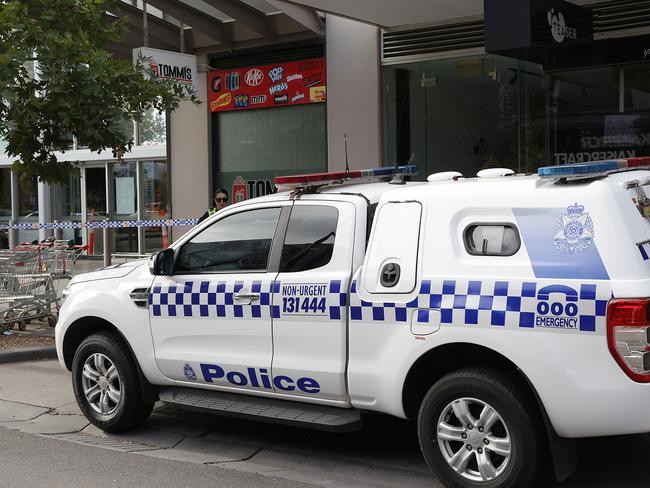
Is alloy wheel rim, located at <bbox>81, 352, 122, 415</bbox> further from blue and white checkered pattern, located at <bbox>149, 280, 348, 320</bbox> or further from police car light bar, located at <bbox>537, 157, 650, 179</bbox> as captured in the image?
police car light bar, located at <bbox>537, 157, 650, 179</bbox>

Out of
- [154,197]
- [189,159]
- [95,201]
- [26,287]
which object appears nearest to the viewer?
[26,287]

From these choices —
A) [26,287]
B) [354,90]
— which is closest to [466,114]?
[354,90]

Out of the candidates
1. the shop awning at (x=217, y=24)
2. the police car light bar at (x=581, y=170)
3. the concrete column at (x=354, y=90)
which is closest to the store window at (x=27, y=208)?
the shop awning at (x=217, y=24)

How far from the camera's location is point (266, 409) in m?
5.62

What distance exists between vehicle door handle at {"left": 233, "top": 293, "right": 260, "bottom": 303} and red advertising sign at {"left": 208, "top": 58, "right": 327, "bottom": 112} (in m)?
8.52

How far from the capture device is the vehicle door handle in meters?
5.62

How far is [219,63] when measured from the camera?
15.0m

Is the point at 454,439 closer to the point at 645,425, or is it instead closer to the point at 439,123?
the point at 645,425

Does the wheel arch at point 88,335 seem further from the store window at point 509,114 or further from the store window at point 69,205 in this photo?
the store window at point 69,205

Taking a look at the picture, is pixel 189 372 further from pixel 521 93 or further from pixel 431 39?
pixel 431 39

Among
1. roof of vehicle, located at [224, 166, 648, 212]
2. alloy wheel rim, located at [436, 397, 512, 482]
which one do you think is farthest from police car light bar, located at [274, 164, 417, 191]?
alloy wheel rim, located at [436, 397, 512, 482]

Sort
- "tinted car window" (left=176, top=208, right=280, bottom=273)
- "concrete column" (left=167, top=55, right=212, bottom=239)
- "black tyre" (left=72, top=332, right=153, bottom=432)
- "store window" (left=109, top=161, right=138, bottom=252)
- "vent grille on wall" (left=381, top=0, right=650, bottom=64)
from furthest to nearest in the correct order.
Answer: "store window" (left=109, top=161, right=138, bottom=252) → "concrete column" (left=167, top=55, right=212, bottom=239) → "vent grille on wall" (left=381, top=0, right=650, bottom=64) → "black tyre" (left=72, top=332, right=153, bottom=432) → "tinted car window" (left=176, top=208, right=280, bottom=273)

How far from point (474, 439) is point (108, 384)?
9.80 feet

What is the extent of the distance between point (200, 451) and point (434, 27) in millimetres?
8297
